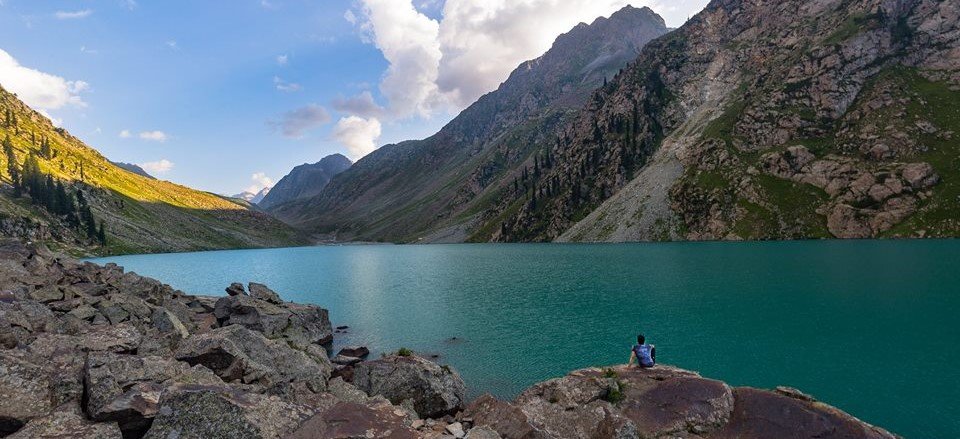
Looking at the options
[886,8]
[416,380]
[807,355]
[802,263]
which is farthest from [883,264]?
[886,8]

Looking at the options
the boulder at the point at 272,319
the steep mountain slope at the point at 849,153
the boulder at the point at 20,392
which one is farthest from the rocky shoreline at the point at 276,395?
the steep mountain slope at the point at 849,153

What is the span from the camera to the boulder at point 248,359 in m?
23.1

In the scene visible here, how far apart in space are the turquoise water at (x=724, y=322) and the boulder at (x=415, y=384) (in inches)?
257

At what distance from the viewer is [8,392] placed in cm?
1446

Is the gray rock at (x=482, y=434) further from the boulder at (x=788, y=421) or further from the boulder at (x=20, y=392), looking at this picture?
the boulder at (x=20, y=392)

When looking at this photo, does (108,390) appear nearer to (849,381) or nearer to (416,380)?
(416,380)

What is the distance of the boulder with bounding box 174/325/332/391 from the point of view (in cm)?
2314

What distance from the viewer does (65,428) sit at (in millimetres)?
13898

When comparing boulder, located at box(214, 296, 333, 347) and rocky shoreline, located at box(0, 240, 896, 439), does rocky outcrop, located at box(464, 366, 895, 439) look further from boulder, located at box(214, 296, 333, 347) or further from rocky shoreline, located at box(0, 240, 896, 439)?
boulder, located at box(214, 296, 333, 347)

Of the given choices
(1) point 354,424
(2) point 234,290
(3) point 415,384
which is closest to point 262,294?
(2) point 234,290

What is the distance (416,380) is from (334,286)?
264ft

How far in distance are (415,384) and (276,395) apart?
9448 mm

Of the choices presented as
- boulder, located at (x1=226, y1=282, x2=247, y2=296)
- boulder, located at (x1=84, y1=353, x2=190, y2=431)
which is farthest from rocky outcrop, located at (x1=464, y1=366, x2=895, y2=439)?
boulder, located at (x1=226, y1=282, x2=247, y2=296)

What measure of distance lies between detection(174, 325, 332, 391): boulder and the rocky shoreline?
7 cm
